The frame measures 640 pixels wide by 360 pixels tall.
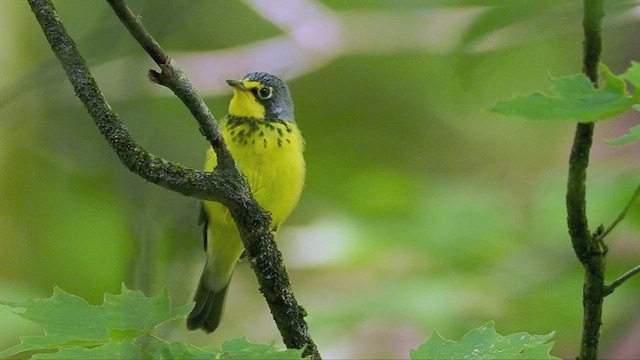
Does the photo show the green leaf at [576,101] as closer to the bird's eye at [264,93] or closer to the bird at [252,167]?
the bird at [252,167]

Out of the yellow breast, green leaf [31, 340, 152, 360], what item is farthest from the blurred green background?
green leaf [31, 340, 152, 360]

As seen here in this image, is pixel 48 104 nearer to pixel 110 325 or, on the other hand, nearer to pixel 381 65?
pixel 381 65

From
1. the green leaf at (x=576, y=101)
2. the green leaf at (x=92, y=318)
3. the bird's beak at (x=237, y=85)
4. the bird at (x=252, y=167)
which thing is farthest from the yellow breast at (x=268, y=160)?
the green leaf at (x=576, y=101)

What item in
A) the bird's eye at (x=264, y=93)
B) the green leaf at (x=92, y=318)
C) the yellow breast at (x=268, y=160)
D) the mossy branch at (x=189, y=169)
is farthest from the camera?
the bird's eye at (x=264, y=93)

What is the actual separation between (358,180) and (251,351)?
2.65 m

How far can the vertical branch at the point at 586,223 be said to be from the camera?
1243mm

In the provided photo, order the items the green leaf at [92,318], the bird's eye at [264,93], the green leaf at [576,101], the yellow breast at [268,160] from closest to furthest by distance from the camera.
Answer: the green leaf at [576,101] → the green leaf at [92,318] → the yellow breast at [268,160] → the bird's eye at [264,93]

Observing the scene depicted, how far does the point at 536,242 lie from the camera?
3328 mm

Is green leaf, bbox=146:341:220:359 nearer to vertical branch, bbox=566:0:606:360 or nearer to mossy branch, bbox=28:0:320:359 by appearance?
mossy branch, bbox=28:0:320:359

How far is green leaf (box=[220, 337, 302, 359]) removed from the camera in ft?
3.83

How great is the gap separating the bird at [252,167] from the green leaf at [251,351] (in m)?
1.71

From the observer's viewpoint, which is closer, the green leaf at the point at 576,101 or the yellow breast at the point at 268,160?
the green leaf at the point at 576,101

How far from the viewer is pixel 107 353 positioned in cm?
116

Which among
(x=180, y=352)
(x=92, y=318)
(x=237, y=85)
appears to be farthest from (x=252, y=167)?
(x=180, y=352)
